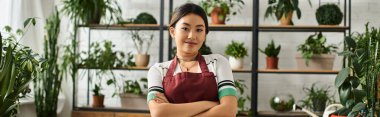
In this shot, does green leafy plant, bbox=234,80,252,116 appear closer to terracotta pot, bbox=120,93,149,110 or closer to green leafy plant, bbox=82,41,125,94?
terracotta pot, bbox=120,93,149,110

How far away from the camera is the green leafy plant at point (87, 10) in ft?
19.3

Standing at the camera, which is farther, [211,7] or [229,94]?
[211,7]

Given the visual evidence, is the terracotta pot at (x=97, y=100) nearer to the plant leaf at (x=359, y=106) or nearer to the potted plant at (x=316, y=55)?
the potted plant at (x=316, y=55)

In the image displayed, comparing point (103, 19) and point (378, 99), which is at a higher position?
point (103, 19)

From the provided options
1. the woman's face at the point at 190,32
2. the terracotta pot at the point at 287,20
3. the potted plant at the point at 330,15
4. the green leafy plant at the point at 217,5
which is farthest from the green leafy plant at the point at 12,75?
the potted plant at the point at 330,15

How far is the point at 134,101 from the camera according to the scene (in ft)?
19.8

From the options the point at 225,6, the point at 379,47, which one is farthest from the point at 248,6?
the point at 379,47

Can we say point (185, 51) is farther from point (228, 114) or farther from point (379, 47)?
point (379, 47)

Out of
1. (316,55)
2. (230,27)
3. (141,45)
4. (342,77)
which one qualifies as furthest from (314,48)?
(141,45)

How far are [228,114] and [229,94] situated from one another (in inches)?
4.3

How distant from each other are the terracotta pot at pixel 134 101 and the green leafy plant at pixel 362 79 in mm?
2338

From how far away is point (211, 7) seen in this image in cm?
588

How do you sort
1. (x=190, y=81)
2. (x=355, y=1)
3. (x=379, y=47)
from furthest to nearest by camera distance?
(x=355, y=1) < (x=379, y=47) < (x=190, y=81)

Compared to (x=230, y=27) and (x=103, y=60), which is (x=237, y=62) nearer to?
(x=230, y=27)
